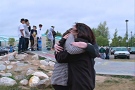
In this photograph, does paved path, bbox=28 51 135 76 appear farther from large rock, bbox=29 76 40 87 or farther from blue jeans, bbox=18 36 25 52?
large rock, bbox=29 76 40 87

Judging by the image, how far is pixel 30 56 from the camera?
11469 millimetres

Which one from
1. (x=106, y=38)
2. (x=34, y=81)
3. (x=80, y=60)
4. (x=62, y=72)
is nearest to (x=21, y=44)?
(x=34, y=81)

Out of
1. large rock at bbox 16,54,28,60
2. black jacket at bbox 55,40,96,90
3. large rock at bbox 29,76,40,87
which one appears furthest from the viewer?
large rock at bbox 16,54,28,60

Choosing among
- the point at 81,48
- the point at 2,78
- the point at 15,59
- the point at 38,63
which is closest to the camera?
the point at 81,48

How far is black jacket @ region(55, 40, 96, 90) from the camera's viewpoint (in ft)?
9.80

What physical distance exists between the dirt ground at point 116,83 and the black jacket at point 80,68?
14.5 feet

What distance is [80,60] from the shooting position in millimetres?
3033

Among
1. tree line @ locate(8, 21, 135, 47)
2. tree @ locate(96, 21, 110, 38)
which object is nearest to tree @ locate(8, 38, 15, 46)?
tree line @ locate(8, 21, 135, 47)

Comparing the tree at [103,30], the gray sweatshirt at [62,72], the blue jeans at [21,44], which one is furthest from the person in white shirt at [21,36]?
the tree at [103,30]

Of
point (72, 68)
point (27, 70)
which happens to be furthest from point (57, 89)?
point (27, 70)

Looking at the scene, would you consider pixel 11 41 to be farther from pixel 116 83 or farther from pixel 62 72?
pixel 62 72

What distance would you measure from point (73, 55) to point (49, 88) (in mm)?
4074

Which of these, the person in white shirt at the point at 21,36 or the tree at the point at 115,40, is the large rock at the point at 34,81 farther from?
the tree at the point at 115,40

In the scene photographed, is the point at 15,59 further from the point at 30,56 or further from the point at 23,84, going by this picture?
the point at 23,84
